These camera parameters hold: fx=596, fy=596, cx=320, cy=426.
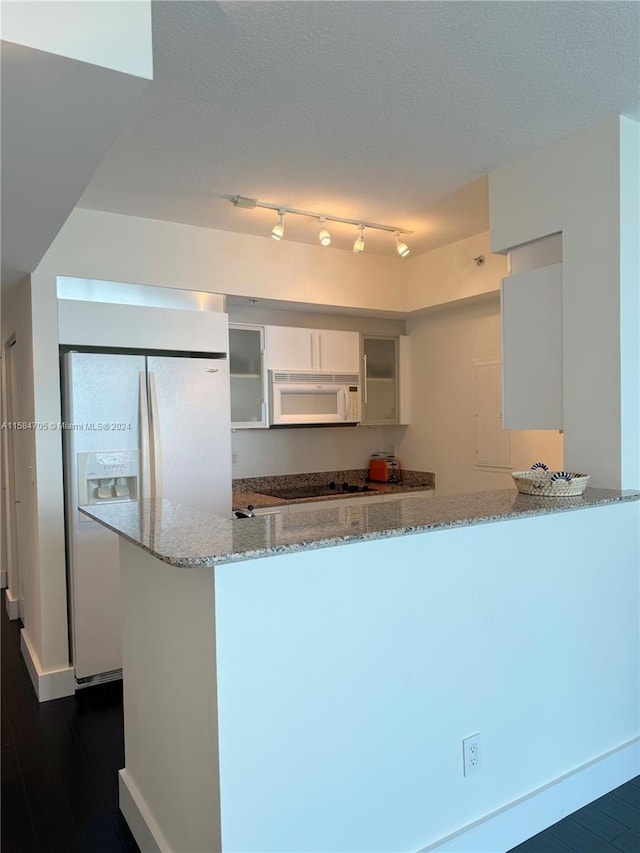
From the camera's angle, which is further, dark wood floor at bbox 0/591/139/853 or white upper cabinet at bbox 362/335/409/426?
white upper cabinet at bbox 362/335/409/426

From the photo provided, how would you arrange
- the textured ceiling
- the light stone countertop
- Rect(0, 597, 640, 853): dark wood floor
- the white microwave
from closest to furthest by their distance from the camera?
the light stone countertop
the textured ceiling
Rect(0, 597, 640, 853): dark wood floor
the white microwave

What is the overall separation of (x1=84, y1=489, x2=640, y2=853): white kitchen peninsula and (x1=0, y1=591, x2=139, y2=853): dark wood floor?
0.16 meters

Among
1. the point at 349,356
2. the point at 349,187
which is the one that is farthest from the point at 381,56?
the point at 349,356

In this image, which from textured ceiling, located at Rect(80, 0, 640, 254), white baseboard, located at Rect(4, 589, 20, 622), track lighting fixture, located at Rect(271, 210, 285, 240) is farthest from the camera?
white baseboard, located at Rect(4, 589, 20, 622)

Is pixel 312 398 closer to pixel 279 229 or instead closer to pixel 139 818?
pixel 279 229

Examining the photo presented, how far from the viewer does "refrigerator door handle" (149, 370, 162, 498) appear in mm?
3371

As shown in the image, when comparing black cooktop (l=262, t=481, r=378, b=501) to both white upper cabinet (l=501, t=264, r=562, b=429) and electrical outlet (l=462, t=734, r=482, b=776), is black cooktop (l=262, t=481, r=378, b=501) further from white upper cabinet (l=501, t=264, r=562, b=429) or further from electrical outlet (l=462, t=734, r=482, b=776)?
electrical outlet (l=462, t=734, r=482, b=776)

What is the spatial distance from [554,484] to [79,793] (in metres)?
2.26

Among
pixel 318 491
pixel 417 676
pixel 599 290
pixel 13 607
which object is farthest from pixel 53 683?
pixel 599 290

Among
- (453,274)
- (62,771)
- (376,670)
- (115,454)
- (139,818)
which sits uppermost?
(453,274)

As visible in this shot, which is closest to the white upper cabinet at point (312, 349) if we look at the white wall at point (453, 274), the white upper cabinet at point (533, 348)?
the white wall at point (453, 274)

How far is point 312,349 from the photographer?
4.38 metres

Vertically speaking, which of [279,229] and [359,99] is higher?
[359,99]

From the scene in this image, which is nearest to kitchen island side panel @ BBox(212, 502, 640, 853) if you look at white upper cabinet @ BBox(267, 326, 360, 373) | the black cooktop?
the black cooktop
